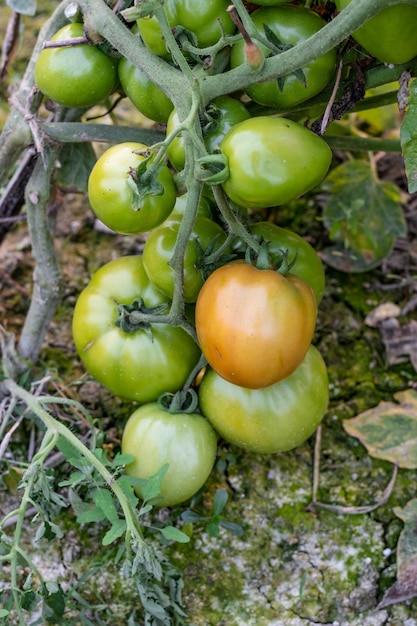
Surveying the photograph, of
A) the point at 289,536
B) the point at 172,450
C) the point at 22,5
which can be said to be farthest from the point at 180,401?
the point at 22,5

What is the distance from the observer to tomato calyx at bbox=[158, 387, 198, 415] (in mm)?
1181

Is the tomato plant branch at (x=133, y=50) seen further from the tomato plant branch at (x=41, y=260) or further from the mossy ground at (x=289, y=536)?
the mossy ground at (x=289, y=536)

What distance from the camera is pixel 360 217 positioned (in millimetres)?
1623

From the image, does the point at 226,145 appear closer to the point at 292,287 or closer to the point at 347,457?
the point at 292,287

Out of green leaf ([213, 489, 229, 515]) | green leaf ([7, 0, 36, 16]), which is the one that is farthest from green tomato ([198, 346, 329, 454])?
green leaf ([7, 0, 36, 16])

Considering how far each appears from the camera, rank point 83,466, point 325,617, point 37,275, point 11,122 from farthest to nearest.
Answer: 1. point 37,275
2. point 11,122
3. point 325,617
4. point 83,466

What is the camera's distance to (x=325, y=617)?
114 centimetres

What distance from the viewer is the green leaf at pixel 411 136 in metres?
0.95

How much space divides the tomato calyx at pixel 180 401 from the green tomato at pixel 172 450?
0.01 meters

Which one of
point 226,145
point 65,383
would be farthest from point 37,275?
point 226,145

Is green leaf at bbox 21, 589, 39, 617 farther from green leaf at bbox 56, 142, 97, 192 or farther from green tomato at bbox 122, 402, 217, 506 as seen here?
green leaf at bbox 56, 142, 97, 192

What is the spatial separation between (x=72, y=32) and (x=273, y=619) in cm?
110

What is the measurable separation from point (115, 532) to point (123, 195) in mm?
510

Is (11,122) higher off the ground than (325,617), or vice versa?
(11,122)
